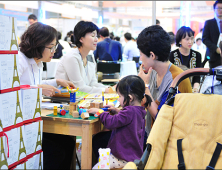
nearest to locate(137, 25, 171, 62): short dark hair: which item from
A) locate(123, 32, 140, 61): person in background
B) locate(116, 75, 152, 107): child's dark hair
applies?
locate(116, 75, 152, 107): child's dark hair

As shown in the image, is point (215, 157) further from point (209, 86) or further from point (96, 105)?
point (96, 105)

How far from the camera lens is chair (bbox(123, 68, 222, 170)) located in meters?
1.51

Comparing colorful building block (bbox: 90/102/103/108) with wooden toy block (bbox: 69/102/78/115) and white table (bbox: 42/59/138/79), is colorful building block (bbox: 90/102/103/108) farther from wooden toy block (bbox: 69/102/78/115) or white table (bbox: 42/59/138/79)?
white table (bbox: 42/59/138/79)

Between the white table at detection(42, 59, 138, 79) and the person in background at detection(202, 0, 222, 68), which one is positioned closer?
the person in background at detection(202, 0, 222, 68)

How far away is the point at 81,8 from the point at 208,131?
1016 cm

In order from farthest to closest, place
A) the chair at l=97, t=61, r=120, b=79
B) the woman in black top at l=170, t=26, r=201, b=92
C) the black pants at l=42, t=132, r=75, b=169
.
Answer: the chair at l=97, t=61, r=120, b=79 < the woman in black top at l=170, t=26, r=201, b=92 < the black pants at l=42, t=132, r=75, b=169

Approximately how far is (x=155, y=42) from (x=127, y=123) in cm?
70

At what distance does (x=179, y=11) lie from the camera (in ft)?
28.2

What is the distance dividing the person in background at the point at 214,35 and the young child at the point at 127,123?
2408 millimetres

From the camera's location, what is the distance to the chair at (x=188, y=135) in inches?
59.5

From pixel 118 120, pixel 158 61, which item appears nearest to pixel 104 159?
pixel 118 120

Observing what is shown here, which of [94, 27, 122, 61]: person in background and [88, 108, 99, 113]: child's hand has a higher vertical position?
[94, 27, 122, 61]: person in background

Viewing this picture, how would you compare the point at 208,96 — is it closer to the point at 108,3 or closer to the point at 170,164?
the point at 170,164

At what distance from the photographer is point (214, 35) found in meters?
4.14
